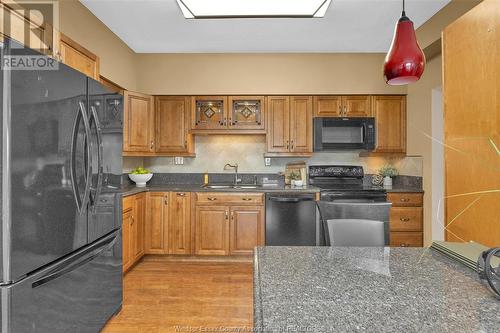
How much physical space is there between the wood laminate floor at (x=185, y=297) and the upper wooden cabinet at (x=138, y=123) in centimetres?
137

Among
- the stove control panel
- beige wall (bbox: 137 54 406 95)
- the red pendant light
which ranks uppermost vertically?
beige wall (bbox: 137 54 406 95)

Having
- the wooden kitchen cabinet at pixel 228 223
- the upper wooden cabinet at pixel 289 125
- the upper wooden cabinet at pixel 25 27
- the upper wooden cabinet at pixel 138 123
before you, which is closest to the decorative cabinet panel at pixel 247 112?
the upper wooden cabinet at pixel 289 125

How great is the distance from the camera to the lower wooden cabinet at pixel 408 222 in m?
3.35

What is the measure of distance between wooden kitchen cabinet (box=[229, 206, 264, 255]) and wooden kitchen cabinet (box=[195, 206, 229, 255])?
76mm

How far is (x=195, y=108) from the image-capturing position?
12.2 ft

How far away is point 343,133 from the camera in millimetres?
3688

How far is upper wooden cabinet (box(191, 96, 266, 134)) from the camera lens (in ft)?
12.2

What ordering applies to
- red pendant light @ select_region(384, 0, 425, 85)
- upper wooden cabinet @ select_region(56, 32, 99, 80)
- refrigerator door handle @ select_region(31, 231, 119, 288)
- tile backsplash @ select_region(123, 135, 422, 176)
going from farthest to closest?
tile backsplash @ select_region(123, 135, 422, 176)
upper wooden cabinet @ select_region(56, 32, 99, 80)
refrigerator door handle @ select_region(31, 231, 119, 288)
red pendant light @ select_region(384, 0, 425, 85)

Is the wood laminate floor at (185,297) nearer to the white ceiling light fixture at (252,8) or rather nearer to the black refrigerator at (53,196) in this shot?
the black refrigerator at (53,196)

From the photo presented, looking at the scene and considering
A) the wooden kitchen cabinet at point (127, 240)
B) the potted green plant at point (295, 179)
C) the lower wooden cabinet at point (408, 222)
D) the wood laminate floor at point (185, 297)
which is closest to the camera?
the wood laminate floor at point (185, 297)

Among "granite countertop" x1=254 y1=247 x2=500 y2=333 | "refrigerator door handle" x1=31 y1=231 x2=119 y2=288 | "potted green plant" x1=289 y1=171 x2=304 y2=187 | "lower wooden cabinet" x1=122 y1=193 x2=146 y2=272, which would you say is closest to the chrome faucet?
"potted green plant" x1=289 y1=171 x2=304 y2=187

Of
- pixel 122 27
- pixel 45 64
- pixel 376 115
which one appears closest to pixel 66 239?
pixel 45 64

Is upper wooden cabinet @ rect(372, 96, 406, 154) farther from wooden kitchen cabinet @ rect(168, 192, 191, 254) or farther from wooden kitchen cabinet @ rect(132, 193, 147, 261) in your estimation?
wooden kitchen cabinet @ rect(132, 193, 147, 261)

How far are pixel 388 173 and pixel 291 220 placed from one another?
5.06 feet
